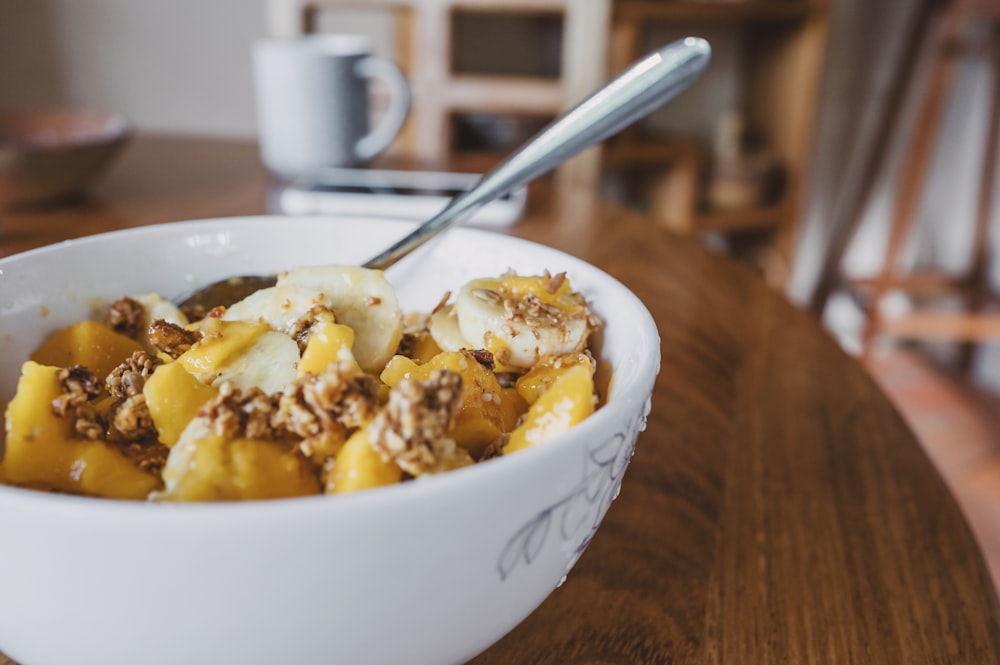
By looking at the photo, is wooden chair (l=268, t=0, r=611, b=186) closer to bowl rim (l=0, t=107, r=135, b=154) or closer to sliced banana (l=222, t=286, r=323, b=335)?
bowl rim (l=0, t=107, r=135, b=154)

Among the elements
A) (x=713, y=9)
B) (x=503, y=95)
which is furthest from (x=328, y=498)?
(x=713, y=9)

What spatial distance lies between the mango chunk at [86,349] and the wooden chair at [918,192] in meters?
1.87

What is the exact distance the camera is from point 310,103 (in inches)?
53.7

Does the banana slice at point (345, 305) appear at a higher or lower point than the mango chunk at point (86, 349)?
higher

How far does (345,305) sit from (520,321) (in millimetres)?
111

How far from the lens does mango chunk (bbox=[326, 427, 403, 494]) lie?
0.33m

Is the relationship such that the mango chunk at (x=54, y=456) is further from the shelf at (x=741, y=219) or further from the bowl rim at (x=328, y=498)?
the shelf at (x=741, y=219)

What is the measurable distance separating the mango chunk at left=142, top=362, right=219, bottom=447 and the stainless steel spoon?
16cm

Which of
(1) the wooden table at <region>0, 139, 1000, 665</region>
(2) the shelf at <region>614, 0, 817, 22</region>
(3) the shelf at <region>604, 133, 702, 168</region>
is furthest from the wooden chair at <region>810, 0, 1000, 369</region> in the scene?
(1) the wooden table at <region>0, 139, 1000, 665</region>

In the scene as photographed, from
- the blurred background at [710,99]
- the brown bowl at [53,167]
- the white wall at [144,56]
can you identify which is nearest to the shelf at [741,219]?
the blurred background at [710,99]

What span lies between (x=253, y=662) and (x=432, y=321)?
0.26 metres

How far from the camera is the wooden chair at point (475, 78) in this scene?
1.77 meters

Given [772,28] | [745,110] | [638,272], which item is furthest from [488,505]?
[745,110]

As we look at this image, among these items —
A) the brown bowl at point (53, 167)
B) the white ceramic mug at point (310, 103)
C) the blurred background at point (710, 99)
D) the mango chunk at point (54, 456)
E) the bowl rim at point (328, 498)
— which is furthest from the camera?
the blurred background at point (710, 99)
